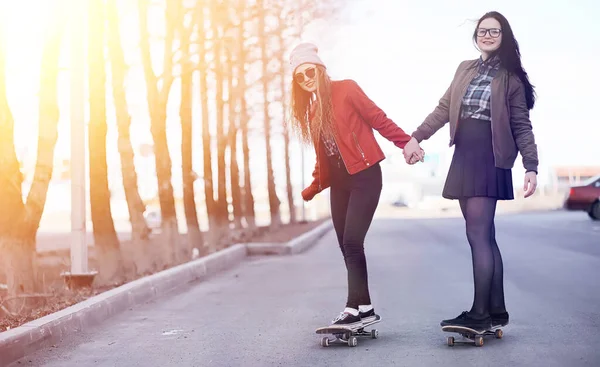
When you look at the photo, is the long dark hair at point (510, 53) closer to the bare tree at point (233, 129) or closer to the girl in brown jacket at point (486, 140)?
the girl in brown jacket at point (486, 140)

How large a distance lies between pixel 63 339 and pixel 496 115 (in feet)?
12.6

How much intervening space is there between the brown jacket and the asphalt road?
128 centimetres

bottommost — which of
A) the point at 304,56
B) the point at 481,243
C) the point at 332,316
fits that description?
the point at 332,316

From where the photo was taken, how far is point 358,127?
23.6ft

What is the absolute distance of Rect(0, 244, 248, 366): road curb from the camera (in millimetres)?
7230

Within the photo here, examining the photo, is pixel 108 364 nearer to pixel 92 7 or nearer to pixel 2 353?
pixel 2 353

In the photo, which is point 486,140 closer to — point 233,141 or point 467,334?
point 467,334

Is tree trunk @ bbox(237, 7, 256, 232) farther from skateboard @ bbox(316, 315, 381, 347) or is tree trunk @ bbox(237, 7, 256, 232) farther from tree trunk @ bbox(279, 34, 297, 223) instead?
skateboard @ bbox(316, 315, 381, 347)

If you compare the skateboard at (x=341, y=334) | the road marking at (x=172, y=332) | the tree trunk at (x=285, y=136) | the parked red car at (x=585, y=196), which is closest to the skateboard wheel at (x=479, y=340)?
the skateboard at (x=341, y=334)

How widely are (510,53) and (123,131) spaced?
1080 centimetres

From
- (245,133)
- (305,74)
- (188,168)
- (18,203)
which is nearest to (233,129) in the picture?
(245,133)

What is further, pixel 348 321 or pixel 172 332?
pixel 172 332

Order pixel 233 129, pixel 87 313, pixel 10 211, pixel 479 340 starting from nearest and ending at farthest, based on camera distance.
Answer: pixel 479 340
pixel 87 313
pixel 10 211
pixel 233 129

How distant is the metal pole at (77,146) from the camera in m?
12.2
